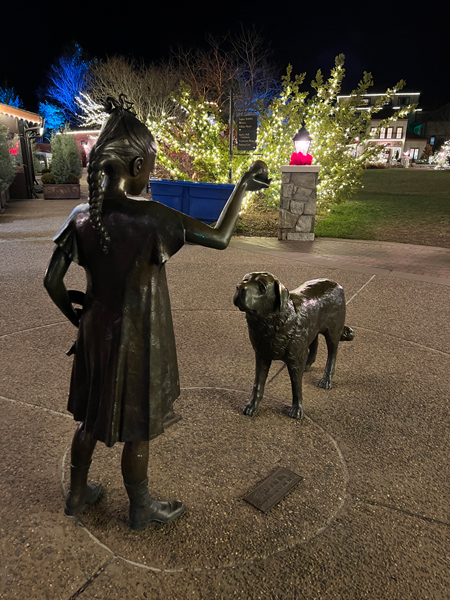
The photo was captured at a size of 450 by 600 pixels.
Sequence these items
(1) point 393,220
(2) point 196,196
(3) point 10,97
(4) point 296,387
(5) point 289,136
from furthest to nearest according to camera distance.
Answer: (3) point 10,97 < (1) point 393,220 < (5) point 289,136 < (2) point 196,196 < (4) point 296,387

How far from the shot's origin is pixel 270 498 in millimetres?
2328

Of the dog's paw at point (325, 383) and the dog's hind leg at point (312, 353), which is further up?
the dog's hind leg at point (312, 353)

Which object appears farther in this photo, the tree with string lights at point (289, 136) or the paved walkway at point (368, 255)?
the tree with string lights at point (289, 136)

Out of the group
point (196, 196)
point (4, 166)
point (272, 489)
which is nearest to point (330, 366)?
point (272, 489)

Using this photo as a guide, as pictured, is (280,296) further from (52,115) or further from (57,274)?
(52,115)

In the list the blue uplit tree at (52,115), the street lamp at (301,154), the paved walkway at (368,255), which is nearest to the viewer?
the paved walkway at (368,255)

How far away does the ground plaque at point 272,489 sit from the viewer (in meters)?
2.30

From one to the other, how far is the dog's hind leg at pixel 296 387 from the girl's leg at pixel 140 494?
1142 millimetres

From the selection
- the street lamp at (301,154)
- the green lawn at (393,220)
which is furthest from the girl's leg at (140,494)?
the green lawn at (393,220)

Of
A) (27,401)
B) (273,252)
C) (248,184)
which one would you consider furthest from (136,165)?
(273,252)

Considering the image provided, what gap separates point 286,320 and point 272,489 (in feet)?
3.29

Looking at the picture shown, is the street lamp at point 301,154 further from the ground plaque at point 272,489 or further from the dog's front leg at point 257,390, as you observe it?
the ground plaque at point 272,489

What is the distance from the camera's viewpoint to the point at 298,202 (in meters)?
9.38

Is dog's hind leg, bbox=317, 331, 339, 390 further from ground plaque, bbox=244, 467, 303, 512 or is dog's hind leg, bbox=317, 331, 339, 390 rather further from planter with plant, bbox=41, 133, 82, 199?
planter with plant, bbox=41, 133, 82, 199
